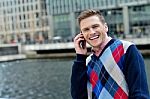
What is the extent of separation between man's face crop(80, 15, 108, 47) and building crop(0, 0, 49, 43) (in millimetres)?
150873

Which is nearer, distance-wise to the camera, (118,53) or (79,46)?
(118,53)

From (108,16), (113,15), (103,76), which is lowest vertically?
(103,76)

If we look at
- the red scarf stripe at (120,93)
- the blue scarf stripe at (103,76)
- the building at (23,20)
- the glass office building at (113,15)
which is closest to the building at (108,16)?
the glass office building at (113,15)

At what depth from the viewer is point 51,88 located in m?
32.8

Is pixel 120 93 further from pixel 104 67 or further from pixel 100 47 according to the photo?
pixel 100 47

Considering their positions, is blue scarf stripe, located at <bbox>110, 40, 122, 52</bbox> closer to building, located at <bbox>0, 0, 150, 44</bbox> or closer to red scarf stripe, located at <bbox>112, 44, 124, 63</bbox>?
red scarf stripe, located at <bbox>112, 44, 124, 63</bbox>

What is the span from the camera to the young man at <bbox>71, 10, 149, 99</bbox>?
12.0ft

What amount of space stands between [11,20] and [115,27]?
81.7 meters

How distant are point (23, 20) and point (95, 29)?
539 ft

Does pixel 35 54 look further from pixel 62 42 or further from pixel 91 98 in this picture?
pixel 91 98

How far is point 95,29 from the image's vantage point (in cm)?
388

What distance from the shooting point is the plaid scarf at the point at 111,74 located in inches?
146

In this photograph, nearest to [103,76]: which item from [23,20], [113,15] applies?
[113,15]

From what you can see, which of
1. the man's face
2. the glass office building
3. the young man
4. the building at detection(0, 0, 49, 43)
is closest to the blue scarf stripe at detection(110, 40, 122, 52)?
the young man
